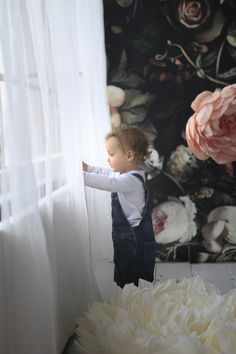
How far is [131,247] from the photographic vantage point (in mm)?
1742

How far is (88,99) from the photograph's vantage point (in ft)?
5.98

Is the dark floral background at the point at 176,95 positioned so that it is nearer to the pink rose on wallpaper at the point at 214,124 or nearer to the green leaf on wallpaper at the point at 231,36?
the green leaf on wallpaper at the point at 231,36

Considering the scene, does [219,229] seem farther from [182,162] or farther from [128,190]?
[128,190]

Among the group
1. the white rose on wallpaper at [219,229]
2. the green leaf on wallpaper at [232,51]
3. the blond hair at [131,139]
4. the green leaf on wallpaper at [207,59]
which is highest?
the green leaf on wallpaper at [232,51]

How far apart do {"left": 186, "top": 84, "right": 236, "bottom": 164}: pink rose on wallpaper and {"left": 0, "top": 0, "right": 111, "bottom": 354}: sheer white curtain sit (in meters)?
0.44

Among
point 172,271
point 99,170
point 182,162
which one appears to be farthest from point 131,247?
point 182,162

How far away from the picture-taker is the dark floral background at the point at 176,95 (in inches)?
92.0

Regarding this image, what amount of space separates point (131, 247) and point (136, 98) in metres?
1.00

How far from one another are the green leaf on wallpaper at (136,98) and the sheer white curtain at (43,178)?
24.8 inches

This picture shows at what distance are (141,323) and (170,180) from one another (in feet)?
4.50

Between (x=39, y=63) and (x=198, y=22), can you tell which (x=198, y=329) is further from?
(x=198, y=22)

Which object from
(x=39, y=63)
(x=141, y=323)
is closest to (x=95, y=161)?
(x=39, y=63)

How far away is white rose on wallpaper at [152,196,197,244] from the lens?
2.46 m

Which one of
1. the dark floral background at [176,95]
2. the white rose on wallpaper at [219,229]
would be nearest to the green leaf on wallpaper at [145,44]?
the dark floral background at [176,95]
